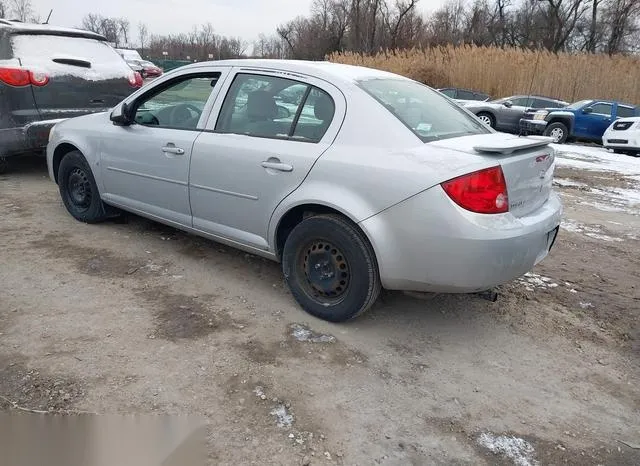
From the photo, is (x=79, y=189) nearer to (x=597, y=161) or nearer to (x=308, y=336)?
(x=308, y=336)

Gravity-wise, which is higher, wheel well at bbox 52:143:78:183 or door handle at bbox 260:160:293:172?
door handle at bbox 260:160:293:172

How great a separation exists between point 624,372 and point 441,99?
2209mm

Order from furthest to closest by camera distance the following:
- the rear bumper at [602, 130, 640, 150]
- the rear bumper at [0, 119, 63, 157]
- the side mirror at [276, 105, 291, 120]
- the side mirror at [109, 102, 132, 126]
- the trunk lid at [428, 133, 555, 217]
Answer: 1. the rear bumper at [602, 130, 640, 150]
2. the rear bumper at [0, 119, 63, 157]
3. the side mirror at [109, 102, 132, 126]
4. the side mirror at [276, 105, 291, 120]
5. the trunk lid at [428, 133, 555, 217]

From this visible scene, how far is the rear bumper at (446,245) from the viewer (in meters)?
2.86

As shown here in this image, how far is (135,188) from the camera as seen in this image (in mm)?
4383

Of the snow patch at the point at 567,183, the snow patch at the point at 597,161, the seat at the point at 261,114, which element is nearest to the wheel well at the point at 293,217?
the seat at the point at 261,114

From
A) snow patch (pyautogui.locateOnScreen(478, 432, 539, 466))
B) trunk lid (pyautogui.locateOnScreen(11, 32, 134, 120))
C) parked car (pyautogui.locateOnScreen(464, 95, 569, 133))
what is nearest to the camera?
snow patch (pyautogui.locateOnScreen(478, 432, 539, 466))

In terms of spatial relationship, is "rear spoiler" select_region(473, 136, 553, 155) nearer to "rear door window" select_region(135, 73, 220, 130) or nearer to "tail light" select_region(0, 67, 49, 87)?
"rear door window" select_region(135, 73, 220, 130)

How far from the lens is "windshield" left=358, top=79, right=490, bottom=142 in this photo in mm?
3275

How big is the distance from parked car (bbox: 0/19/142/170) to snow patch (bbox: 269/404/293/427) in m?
5.06

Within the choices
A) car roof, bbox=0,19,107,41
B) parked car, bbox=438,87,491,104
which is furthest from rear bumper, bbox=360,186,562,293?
parked car, bbox=438,87,491,104

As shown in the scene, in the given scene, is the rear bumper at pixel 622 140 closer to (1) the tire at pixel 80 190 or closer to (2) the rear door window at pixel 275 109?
(2) the rear door window at pixel 275 109

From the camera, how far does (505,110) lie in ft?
58.4

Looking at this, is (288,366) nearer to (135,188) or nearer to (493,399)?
(493,399)
